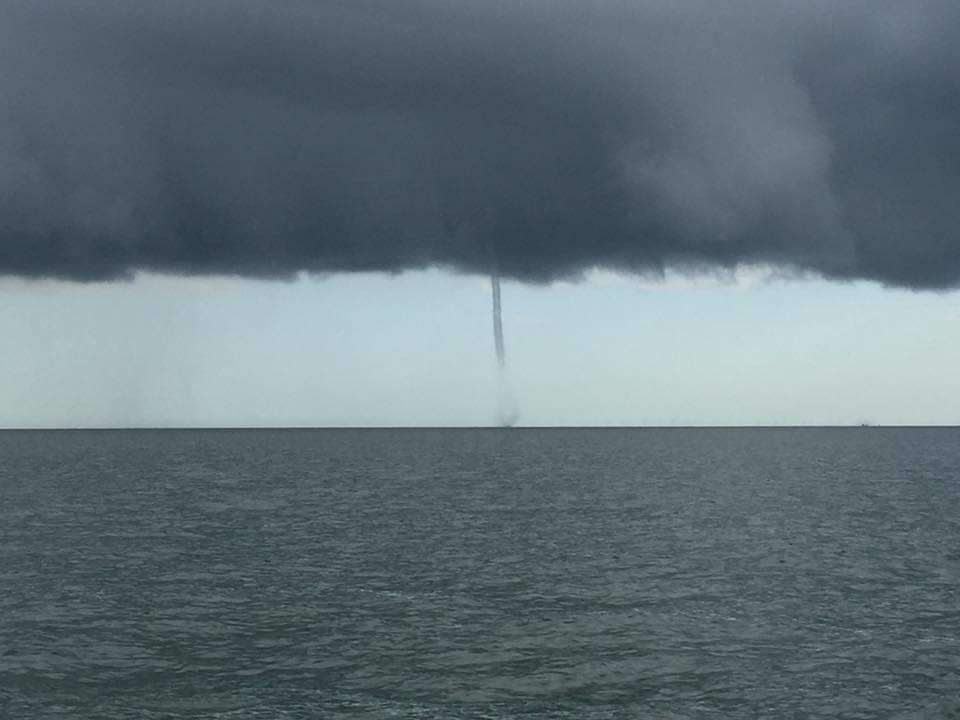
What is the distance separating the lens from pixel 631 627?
40.2 meters

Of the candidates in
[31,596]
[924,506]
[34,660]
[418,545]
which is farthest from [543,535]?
[924,506]

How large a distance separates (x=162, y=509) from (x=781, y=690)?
225 feet

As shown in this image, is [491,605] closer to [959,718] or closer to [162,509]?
[959,718]

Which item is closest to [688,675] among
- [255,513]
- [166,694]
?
[166,694]

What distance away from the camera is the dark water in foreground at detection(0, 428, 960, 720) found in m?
30.8

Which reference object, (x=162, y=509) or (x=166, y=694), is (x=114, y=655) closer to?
(x=166, y=694)

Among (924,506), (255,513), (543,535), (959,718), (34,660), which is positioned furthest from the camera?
(924,506)

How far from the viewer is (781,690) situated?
31859mm

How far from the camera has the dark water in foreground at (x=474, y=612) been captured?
101 feet

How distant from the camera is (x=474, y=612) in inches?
1684

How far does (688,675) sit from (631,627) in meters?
6.85

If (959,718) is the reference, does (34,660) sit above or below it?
above

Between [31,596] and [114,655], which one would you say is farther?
[31,596]

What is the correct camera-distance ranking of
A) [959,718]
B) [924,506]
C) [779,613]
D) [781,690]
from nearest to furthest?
[959,718] < [781,690] < [779,613] < [924,506]
